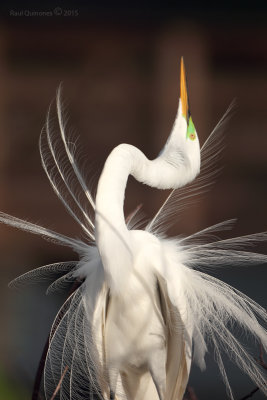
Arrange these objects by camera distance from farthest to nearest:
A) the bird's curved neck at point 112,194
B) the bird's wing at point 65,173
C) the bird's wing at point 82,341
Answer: the bird's wing at point 65,173
the bird's wing at point 82,341
the bird's curved neck at point 112,194

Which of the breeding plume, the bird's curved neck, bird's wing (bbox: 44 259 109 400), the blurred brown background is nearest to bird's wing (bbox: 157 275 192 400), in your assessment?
the breeding plume

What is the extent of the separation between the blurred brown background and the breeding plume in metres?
1.41

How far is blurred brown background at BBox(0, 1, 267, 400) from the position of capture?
348 centimetres

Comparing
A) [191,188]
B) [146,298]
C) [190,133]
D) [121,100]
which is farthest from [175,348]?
[121,100]

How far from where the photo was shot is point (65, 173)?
1923 millimetres

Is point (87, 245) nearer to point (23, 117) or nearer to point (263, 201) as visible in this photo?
point (23, 117)

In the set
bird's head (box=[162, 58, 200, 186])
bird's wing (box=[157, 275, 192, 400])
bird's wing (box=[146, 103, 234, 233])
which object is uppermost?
bird's head (box=[162, 58, 200, 186])

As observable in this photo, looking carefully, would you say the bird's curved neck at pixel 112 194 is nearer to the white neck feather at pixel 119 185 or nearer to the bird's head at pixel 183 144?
the white neck feather at pixel 119 185

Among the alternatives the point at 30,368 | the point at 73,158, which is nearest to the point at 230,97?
the point at 30,368

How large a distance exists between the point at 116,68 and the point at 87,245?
1.96 metres

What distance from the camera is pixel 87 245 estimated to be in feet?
6.38

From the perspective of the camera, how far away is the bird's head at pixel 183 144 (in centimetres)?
185

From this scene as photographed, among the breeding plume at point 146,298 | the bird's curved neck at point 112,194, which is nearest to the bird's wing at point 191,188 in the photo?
the breeding plume at point 146,298

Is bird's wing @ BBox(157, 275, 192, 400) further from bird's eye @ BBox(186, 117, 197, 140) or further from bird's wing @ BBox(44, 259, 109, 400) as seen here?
bird's eye @ BBox(186, 117, 197, 140)
